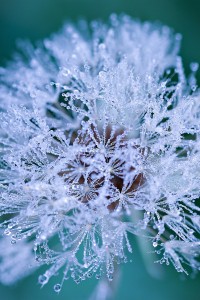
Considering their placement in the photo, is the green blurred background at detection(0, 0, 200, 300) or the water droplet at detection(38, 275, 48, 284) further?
the green blurred background at detection(0, 0, 200, 300)

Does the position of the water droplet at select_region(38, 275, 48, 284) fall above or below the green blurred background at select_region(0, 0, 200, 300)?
below

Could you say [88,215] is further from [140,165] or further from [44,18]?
[44,18]

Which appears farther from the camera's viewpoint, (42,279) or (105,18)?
(105,18)

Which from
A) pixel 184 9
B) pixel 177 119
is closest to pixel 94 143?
pixel 177 119

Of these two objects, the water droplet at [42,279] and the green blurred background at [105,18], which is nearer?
the water droplet at [42,279]

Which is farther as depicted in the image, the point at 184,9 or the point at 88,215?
the point at 184,9

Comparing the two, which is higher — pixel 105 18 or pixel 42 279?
pixel 105 18

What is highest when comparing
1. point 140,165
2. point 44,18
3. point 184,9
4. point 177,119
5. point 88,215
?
point 44,18

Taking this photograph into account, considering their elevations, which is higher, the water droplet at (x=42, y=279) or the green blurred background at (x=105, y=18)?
the green blurred background at (x=105, y=18)
